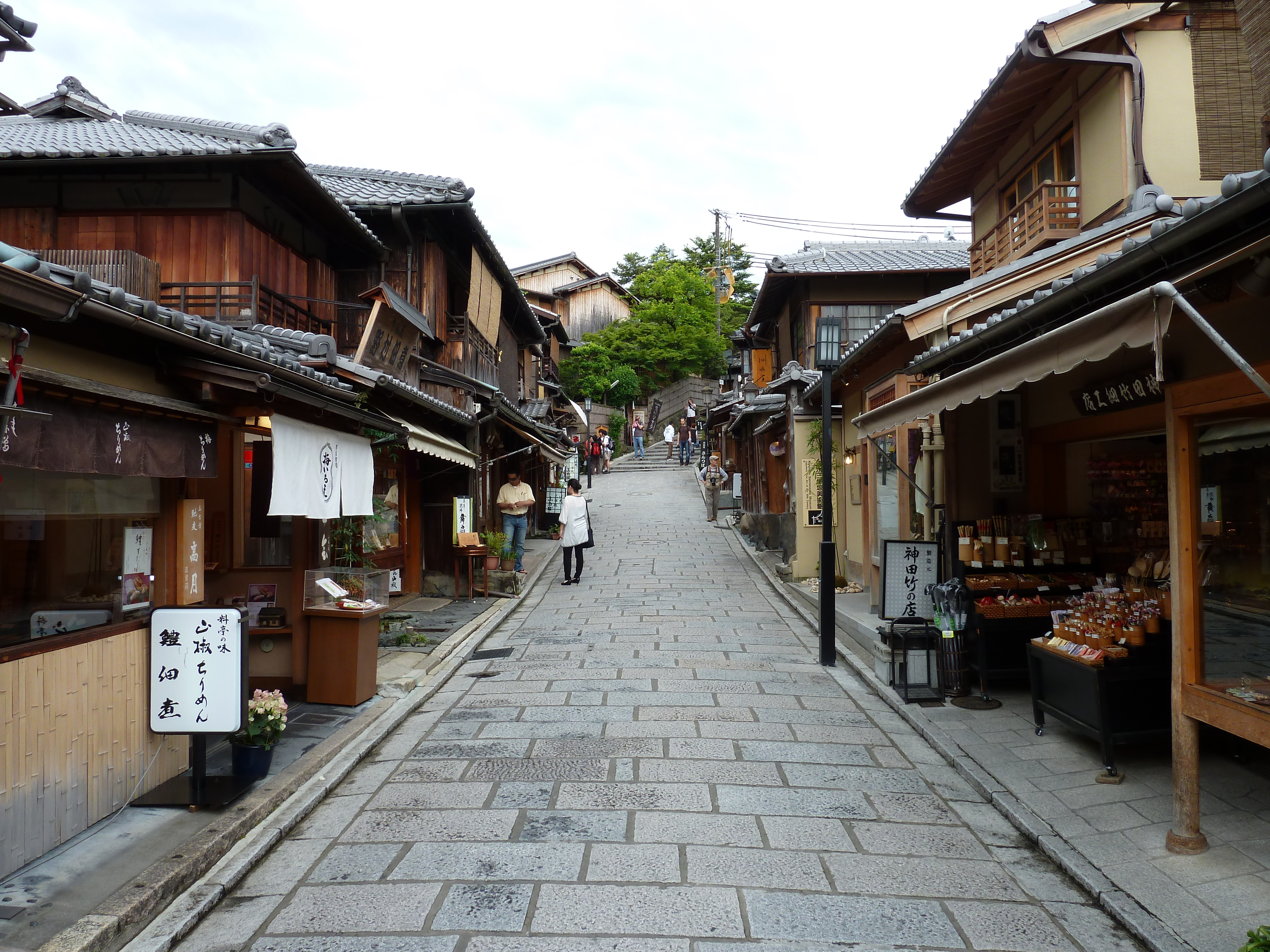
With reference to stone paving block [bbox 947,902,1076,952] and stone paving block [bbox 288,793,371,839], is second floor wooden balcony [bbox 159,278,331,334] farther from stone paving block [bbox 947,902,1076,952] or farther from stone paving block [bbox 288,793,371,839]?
stone paving block [bbox 947,902,1076,952]

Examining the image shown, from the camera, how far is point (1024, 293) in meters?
9.98

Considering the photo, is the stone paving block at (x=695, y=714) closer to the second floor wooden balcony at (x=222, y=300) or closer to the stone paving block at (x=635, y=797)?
the stone paving block at (x=635, y=797)

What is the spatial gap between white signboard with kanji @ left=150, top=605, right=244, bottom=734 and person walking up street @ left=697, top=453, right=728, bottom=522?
80.2ft

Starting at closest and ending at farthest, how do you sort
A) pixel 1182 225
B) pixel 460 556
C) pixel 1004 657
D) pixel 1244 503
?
pixel 1182 225 → pixel 1244 503 → pixel 1004 657 → pixel 460 556

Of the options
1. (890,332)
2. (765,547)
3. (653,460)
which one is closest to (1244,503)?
(890,332)

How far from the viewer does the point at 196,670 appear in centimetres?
606

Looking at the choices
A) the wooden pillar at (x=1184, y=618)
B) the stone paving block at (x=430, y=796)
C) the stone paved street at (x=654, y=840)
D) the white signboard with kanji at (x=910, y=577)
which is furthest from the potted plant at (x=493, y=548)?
the wooden pillar at (x=1184, y=618)

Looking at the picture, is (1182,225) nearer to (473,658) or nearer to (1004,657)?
(1004,657)

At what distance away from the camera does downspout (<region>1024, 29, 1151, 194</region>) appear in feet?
39.8

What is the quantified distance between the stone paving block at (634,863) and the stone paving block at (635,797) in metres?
0.63

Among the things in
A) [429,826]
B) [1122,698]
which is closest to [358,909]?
[429,826]

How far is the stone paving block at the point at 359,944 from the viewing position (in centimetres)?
412

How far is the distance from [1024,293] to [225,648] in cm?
952

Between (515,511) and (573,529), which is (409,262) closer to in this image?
(515,511)
